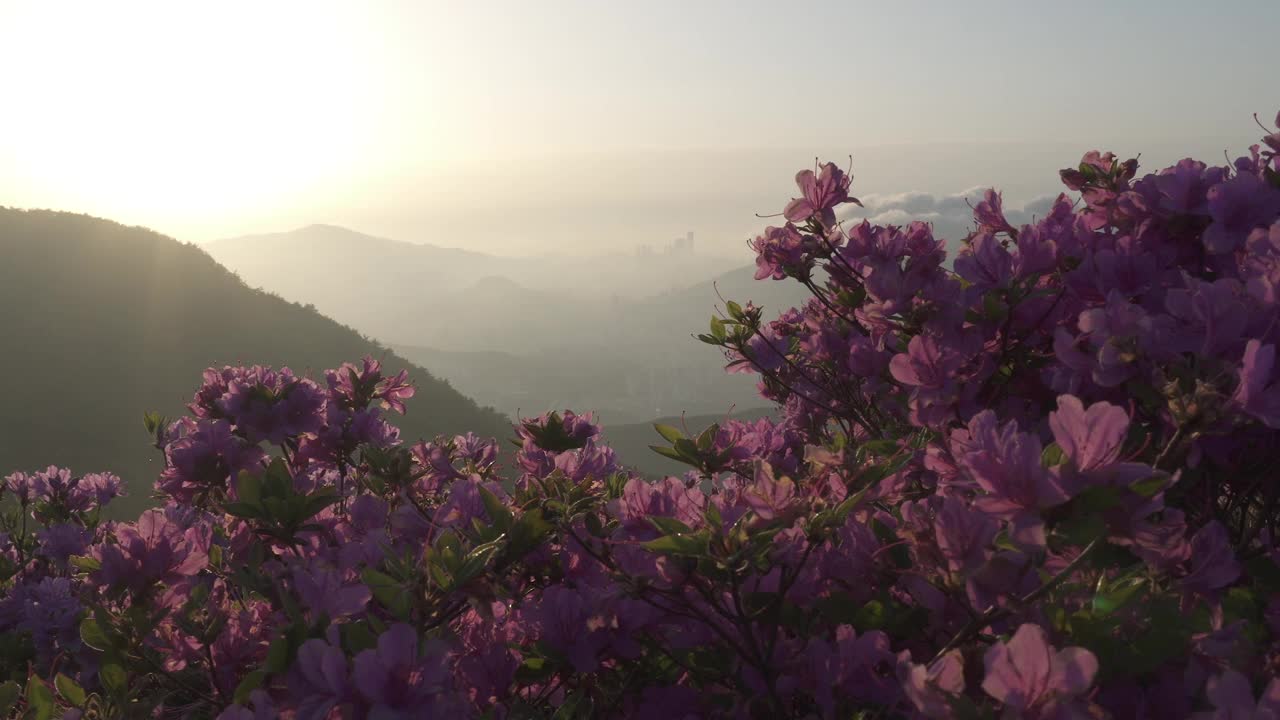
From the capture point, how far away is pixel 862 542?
6.92 ft

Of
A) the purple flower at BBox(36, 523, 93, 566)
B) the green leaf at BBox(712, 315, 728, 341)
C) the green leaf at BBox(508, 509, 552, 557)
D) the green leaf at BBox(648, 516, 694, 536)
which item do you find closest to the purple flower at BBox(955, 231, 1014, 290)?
the green leaf at BBox(712, 315, 728, 341)

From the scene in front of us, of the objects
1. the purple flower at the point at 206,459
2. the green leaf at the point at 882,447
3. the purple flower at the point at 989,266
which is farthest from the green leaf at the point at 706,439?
the purple flower at the point at 206,459

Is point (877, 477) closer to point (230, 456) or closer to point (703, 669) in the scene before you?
point (703, 669)

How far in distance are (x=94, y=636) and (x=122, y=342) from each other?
4587 cm

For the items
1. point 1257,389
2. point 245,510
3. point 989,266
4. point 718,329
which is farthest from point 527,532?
point 718,329

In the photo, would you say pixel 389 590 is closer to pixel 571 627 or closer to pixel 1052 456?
pixel 571 627

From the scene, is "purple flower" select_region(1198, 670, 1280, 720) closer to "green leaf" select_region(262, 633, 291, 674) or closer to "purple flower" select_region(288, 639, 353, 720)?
"purple flower" select_region(288, 639, 353, 720)

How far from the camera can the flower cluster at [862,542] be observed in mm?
1544

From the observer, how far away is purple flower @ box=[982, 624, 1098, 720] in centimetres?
126

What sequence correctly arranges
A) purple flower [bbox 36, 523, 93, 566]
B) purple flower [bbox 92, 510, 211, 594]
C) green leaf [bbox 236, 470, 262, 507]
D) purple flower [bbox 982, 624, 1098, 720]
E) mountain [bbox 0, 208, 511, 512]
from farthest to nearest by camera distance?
mountain [bbox 0, 208, 511, 512], purple flower [bbox 36, 523, 93, 566], purple flower [bbox 92, 510, 211, 594], green leaf [bbox 236, 470, 262, 507], purple flower [bbox 982, 624, 1098, 720]

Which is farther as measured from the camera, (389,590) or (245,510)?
(245,510)

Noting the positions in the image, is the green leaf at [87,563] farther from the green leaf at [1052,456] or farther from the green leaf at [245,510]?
the green leaf at [1052,456]

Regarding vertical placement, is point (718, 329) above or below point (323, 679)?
above

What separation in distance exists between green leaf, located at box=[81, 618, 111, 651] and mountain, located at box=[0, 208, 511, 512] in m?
27.7
